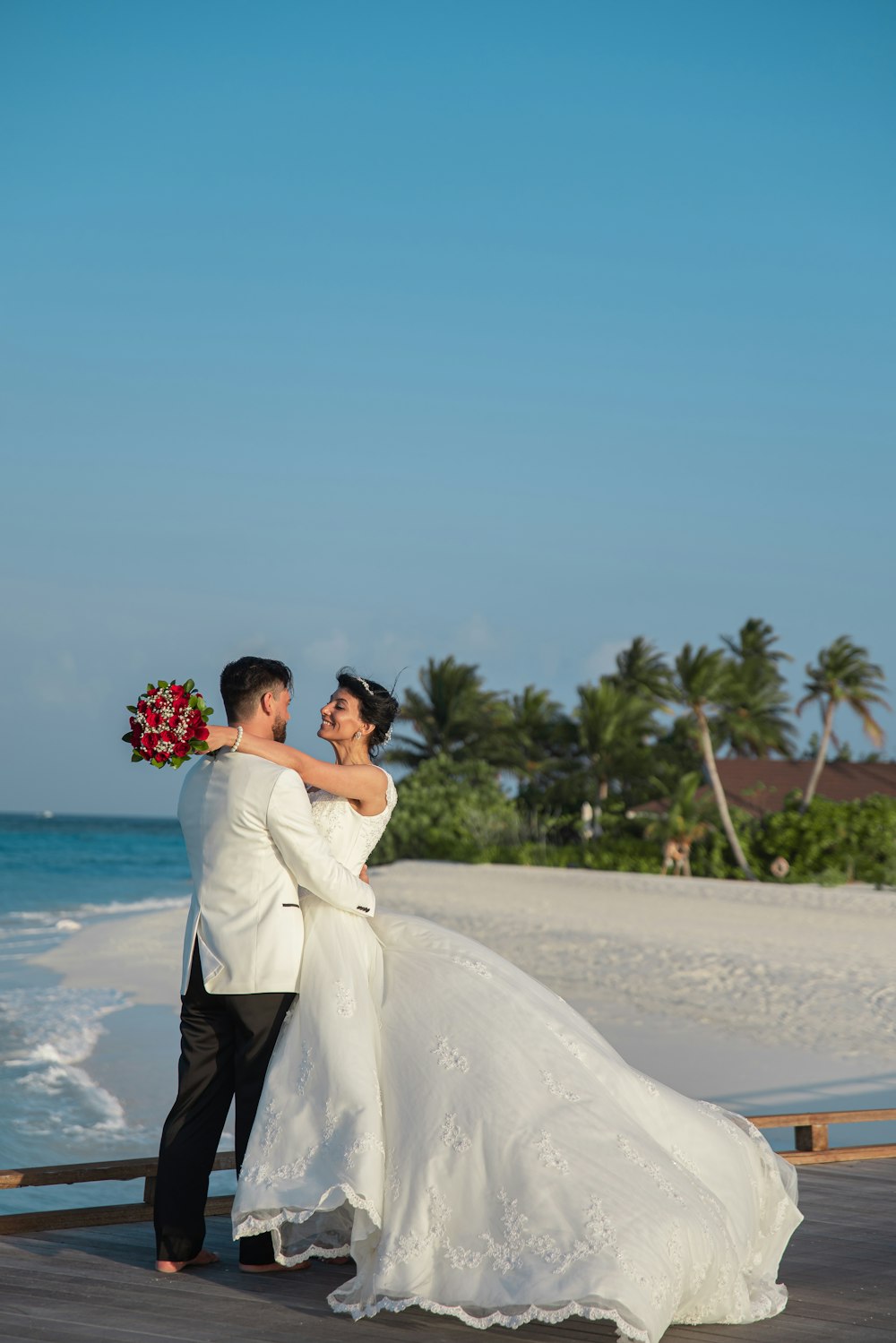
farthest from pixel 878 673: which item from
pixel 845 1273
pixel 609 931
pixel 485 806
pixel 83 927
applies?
pixel 845 1273

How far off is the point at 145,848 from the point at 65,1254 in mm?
75794

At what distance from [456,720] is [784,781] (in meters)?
11.2

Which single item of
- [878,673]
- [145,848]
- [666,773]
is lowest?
[145,848]

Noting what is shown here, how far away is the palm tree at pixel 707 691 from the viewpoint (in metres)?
36.0

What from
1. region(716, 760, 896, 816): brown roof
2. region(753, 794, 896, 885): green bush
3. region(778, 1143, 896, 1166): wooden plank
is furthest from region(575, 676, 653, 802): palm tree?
region(778, 1143, 896, 1166): wooden plank

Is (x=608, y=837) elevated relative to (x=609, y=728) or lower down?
lower down

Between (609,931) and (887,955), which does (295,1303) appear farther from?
(609,931)

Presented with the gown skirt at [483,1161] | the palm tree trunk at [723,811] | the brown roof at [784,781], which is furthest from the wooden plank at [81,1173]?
the brown roof at [784,781]

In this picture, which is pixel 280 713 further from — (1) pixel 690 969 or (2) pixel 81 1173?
(1) pixel 690 969

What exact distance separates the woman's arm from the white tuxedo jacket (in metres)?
0.05

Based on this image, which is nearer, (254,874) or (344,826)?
(254,874)

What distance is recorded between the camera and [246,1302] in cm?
395

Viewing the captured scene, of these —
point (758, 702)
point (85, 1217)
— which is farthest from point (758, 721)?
point (85, 1217)

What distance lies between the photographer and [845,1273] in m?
4.38
